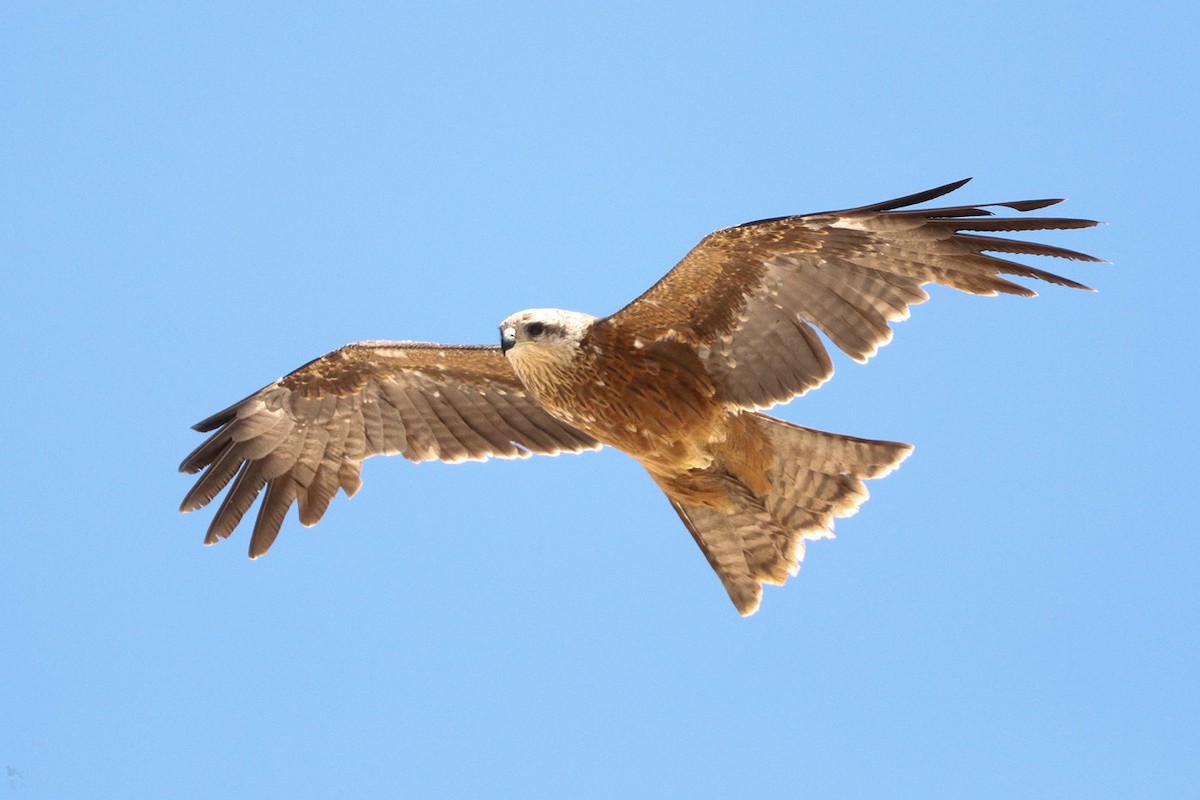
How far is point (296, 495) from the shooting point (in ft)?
30.1

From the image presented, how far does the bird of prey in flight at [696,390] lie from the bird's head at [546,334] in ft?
0.04

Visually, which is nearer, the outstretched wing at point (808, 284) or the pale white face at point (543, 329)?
the outstretched wing at point (808, 284)

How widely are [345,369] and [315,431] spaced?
0.44 meters

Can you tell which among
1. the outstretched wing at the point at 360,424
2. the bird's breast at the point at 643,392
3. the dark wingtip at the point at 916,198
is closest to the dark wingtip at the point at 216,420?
the outstretched wing at the point at 360,424

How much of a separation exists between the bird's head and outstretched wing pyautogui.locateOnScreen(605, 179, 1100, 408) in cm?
21

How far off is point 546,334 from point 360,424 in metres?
1.94

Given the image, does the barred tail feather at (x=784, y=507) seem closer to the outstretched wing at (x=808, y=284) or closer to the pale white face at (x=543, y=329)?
the outstretched wing at (x=808, y=284)

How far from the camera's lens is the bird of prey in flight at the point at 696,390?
751 cm

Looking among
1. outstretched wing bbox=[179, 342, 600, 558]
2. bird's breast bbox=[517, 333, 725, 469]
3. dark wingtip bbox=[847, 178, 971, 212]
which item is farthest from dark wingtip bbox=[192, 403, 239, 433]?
dark wingtip bbox=[847, 178, 971, 212]

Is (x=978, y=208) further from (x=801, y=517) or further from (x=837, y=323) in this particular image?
(x=801, y=517)

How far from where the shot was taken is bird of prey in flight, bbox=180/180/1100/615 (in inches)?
296

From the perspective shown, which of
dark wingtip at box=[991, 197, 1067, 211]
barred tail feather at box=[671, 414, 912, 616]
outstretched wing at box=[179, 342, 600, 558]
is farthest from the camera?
outstretched wing at box=[179, 342, 600, 558]

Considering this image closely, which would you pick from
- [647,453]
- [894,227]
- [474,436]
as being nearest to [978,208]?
[894,227]

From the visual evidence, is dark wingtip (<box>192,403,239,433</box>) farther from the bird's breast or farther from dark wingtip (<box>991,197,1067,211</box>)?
dark wingtip (<box>991,197,1067,211</box>)
